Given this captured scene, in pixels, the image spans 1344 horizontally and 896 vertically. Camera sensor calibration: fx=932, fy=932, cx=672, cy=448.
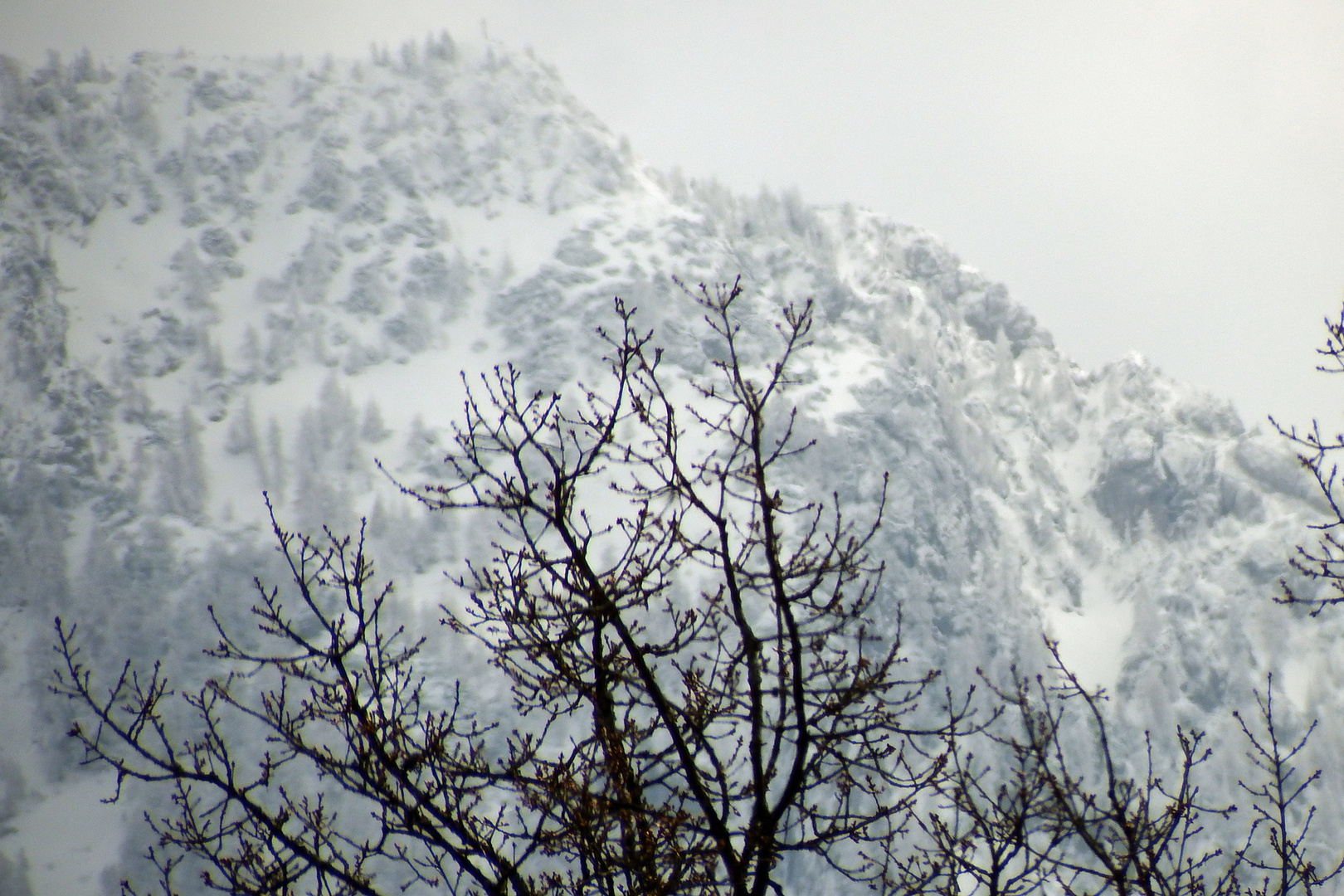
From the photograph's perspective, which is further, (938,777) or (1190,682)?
(1190,682)

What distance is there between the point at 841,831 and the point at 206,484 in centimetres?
15606

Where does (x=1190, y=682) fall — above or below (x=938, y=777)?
above

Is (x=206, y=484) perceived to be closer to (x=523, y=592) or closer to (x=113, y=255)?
(x=113, y=255)

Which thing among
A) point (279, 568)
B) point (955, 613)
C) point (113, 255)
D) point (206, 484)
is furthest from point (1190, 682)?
point (113, 255)

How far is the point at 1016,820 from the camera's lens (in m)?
5.93

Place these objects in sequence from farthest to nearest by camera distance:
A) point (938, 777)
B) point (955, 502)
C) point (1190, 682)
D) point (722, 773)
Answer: point (955, 502) < point (1190, 682) < point (938, 777) < point (722, 773)

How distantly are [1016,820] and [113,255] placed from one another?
229m

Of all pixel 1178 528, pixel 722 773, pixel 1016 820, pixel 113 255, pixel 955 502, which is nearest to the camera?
pixel 722 773

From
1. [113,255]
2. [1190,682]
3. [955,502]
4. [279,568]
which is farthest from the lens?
[113,255]

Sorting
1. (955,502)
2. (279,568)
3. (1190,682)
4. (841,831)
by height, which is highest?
(955,502)

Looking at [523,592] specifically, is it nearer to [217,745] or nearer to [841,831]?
[841,831]

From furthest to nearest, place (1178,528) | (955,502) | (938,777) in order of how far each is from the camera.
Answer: (1178,528) → (955,502) → (938,777)

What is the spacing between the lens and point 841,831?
503 centimetres

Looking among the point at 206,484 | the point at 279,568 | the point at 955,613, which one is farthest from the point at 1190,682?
the point at 206,484
